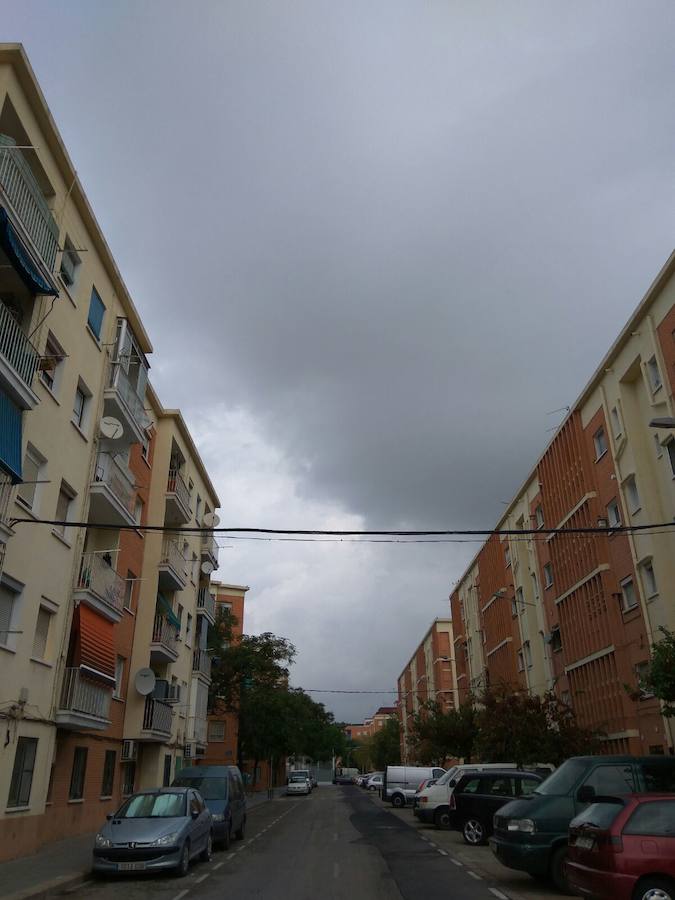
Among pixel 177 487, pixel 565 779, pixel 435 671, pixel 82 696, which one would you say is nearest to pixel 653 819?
pixel 565 779

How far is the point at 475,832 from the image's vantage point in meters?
19.1

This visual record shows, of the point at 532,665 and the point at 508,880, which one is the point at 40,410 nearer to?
the point at 508,880

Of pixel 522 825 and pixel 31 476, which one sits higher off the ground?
pixel 31 476

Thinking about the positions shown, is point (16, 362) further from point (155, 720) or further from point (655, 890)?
point (155, 720)

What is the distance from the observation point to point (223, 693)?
156 ft

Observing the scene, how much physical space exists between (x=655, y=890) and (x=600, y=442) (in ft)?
71.7

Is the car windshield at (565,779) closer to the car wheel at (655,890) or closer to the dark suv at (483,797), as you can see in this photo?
the car wheel at (655,890)

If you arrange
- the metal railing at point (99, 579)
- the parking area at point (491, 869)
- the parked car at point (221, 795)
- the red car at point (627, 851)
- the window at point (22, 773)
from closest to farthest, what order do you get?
the red car at point (627, 851) < the parking area at point (491, 869) < the window at point (22, 773) < the parked car at point (221, 795) < the metal railing at point (99, 579)

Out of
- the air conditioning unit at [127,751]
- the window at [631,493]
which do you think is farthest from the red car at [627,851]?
the air conditioning unit at [127,751]

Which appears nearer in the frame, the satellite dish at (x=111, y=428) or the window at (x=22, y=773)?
the window at (x=22, y=773)

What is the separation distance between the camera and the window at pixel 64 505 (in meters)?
18.4

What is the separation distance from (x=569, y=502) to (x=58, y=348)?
2177 cm

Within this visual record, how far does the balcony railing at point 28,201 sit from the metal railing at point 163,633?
15574 millimetres

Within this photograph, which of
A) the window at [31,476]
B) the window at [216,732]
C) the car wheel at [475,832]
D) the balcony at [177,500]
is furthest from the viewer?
the window at [216,732]
